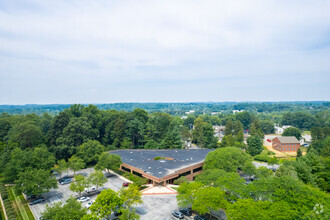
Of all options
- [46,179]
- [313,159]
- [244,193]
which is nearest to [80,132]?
[46,179]

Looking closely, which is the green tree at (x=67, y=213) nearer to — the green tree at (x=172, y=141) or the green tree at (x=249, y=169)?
the green tree at (x=249, y=169)

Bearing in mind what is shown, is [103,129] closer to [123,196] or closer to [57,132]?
[57,132]

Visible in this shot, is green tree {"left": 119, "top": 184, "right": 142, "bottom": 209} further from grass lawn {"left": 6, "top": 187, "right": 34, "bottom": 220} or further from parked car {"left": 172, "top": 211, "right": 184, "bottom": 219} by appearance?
grass lawn {"left": 6, "top": 187, "right": 34, "bottom": 220}

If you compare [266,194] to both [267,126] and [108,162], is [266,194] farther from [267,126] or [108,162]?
[267,126]

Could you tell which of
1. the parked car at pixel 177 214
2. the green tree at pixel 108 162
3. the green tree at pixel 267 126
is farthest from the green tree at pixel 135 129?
the green tree at pixel 267 126

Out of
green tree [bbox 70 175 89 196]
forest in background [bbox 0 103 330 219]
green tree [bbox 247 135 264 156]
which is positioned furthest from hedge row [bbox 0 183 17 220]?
green tree [bbox 247 135 264 156]
